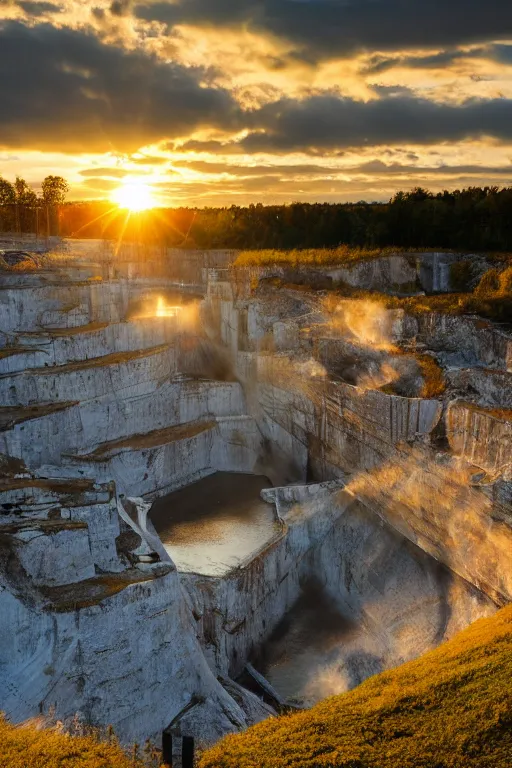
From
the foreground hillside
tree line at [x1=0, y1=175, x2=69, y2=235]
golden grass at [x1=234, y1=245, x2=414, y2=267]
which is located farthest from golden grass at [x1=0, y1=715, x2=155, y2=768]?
tree line at [x1=0, y1=175, x2=69, y2=235]

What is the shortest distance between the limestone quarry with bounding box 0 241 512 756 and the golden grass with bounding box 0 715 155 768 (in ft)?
7.13

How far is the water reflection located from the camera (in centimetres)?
1761

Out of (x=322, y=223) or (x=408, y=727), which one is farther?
(x=322, y=223)

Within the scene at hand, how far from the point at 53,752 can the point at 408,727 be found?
4.35m

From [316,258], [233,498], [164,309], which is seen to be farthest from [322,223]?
[233,498]

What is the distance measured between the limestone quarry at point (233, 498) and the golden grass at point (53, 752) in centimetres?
217

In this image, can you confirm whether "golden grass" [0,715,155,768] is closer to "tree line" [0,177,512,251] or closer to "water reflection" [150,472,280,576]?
"water reflection" [150,472,280,576]

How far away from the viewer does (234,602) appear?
15789mm

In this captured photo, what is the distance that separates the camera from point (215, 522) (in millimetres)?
20250

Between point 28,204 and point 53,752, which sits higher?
point 28,204

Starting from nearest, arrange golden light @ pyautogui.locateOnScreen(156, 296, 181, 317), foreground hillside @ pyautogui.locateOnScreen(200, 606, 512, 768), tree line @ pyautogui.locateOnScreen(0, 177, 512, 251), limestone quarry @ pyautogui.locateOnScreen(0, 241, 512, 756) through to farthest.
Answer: foreground hillside @ pyautogui.locateOnScreen(200, 606, 512, 768), limestone quarry @ pyautogui.locateOnScreen(0, 241, 512, 756), golden light @ pyautogui.locateOnScreen(156, 296, 181, 317), tree line @ pyautogui.locateOnScreen(0, 177, 512, 251)

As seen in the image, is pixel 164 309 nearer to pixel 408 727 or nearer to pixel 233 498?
pixel 233 498

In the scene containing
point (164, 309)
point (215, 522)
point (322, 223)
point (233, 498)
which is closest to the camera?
point (215, 522)

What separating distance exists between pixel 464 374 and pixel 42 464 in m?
12.7
